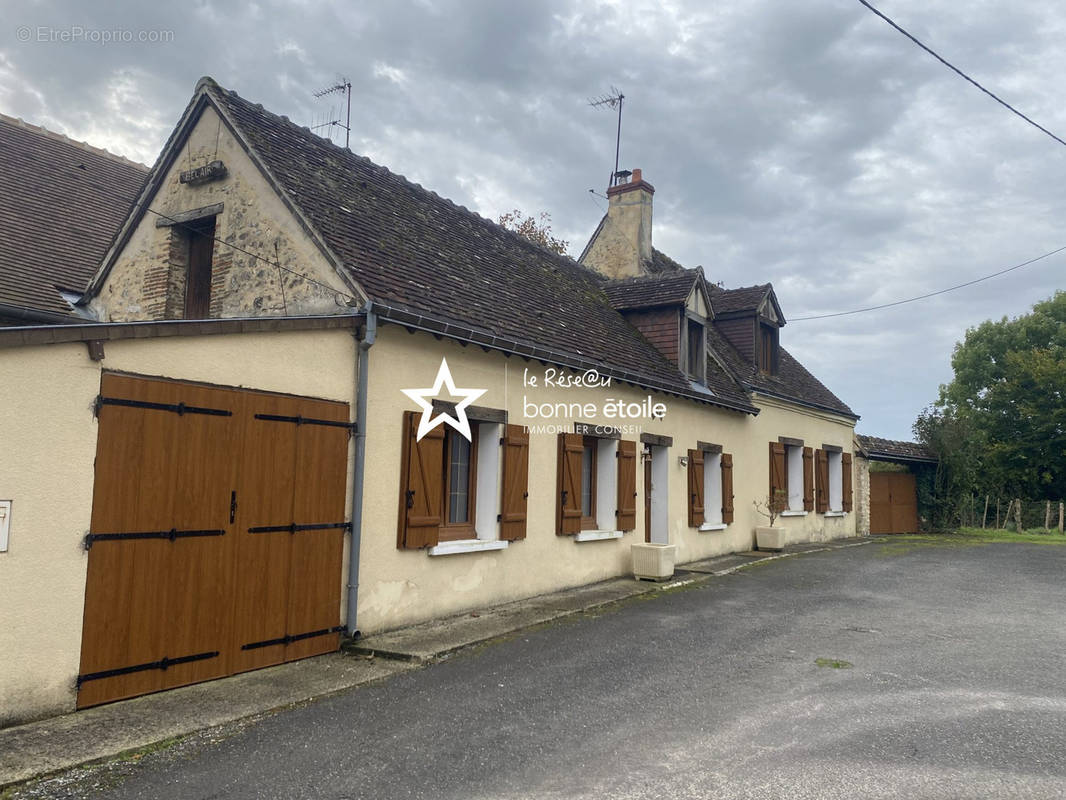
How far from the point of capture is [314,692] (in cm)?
579

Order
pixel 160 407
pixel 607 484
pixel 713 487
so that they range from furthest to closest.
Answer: pixel 713 487 < pixel 607 484 < pixel 160 407

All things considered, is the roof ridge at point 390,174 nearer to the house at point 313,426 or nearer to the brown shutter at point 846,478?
the house at point 313,426

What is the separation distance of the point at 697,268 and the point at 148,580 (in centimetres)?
1208

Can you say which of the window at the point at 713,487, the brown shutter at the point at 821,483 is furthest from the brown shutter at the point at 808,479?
the window at the point at 713,487

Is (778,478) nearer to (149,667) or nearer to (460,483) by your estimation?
(460,483)

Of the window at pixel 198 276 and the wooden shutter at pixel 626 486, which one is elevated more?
the window at pixel 198 276

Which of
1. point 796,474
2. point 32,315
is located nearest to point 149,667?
point 32,315

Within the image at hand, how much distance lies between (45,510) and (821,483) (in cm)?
1758

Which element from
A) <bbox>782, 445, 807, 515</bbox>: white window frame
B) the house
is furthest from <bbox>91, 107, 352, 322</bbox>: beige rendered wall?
<bbox>782, 445, 807, 515</bbox>: white window frame

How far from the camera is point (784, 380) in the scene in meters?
18.9

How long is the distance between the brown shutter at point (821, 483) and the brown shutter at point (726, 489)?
4901mm

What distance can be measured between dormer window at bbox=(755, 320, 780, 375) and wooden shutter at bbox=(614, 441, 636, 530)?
24.6 feet

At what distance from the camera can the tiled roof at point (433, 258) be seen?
8734mm

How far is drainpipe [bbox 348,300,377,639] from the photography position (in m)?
7.20
